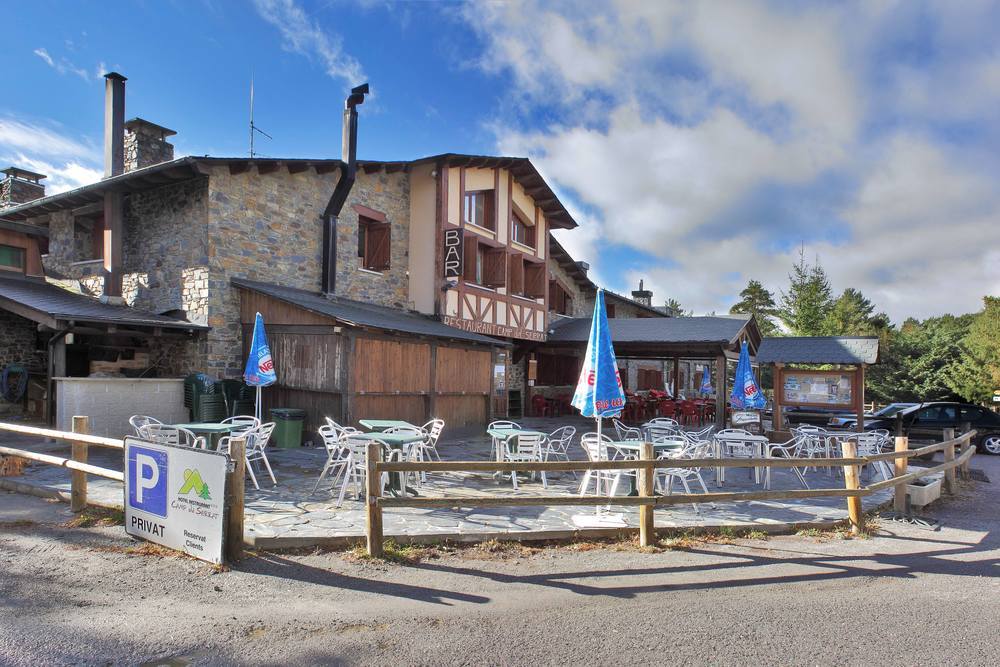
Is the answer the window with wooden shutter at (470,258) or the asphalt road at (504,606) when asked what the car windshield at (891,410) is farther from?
the asphalt road at (504,606)

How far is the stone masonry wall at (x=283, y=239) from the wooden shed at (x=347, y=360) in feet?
1.15

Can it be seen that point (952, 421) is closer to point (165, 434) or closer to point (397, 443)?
point (397, 443)

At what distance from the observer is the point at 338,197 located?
1316cm

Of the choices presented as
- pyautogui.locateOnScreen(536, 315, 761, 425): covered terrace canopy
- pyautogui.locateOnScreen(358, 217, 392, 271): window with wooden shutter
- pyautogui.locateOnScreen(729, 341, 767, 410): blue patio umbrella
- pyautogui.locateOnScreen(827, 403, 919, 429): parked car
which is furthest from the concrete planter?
pyautogui.locateOnScreen(358, 217, 392, 271): window with wooden shutter

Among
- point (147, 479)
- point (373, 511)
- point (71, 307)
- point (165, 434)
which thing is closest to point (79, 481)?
point (147, 479)

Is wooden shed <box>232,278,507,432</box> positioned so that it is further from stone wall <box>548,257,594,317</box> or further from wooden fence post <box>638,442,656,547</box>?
stone wall <box>548,257,594,317</box>

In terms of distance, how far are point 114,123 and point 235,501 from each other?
1192cm

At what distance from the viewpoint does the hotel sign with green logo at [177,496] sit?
4.48 metres

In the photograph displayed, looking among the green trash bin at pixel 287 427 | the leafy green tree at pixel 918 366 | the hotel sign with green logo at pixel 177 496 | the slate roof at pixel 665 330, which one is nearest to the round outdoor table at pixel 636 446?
the hotel sign with green logo at pixel 177 496

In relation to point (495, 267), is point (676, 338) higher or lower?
lower

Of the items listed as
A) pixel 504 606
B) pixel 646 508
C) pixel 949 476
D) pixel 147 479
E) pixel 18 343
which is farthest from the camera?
pixel 18 343

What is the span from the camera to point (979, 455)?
14.1m

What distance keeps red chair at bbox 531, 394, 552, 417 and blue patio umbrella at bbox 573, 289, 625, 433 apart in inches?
450

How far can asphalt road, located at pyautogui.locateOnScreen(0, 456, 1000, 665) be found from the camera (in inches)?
131
